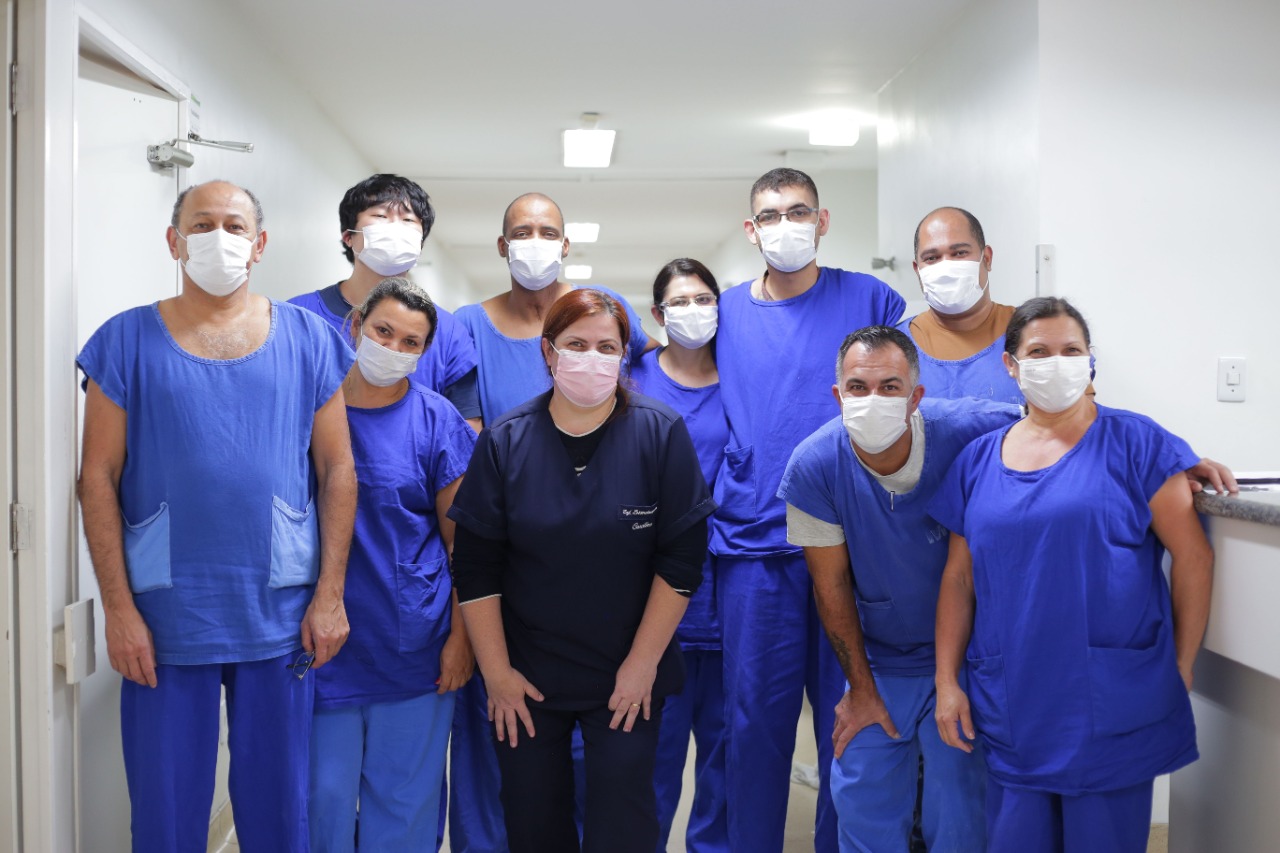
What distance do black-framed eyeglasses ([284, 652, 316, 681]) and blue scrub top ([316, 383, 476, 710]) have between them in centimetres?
9

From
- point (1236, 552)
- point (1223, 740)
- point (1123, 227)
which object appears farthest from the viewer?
point (1123, 227)

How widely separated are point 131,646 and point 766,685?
49.6 inches

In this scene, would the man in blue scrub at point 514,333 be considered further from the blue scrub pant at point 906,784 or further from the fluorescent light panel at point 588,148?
the fluorescent light panel at point 588,148

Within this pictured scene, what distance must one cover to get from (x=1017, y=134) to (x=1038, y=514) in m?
1.81

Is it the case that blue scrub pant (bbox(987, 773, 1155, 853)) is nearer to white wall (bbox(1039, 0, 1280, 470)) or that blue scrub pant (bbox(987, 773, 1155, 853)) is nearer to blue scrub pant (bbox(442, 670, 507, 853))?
blue scrub pant (bbox(442, 670, 507, 853))

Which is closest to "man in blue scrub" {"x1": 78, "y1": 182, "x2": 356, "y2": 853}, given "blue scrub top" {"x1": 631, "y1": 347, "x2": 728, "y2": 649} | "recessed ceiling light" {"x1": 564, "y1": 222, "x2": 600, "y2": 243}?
"blue scrub top" {"x1": 631, "y1": 347, "x2": 728, "y2": 649}

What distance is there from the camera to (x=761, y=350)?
7.76 ft

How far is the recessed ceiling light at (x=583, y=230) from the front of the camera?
781 centimetres

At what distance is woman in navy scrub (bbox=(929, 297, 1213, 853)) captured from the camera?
164cm

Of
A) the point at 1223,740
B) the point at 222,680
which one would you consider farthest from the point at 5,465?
the point at 1223,740

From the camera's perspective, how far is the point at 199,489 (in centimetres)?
181

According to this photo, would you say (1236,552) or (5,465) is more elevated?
(5,465)

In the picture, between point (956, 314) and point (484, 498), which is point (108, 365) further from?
point (956, 314)

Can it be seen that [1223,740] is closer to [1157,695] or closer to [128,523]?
[1157,695]
